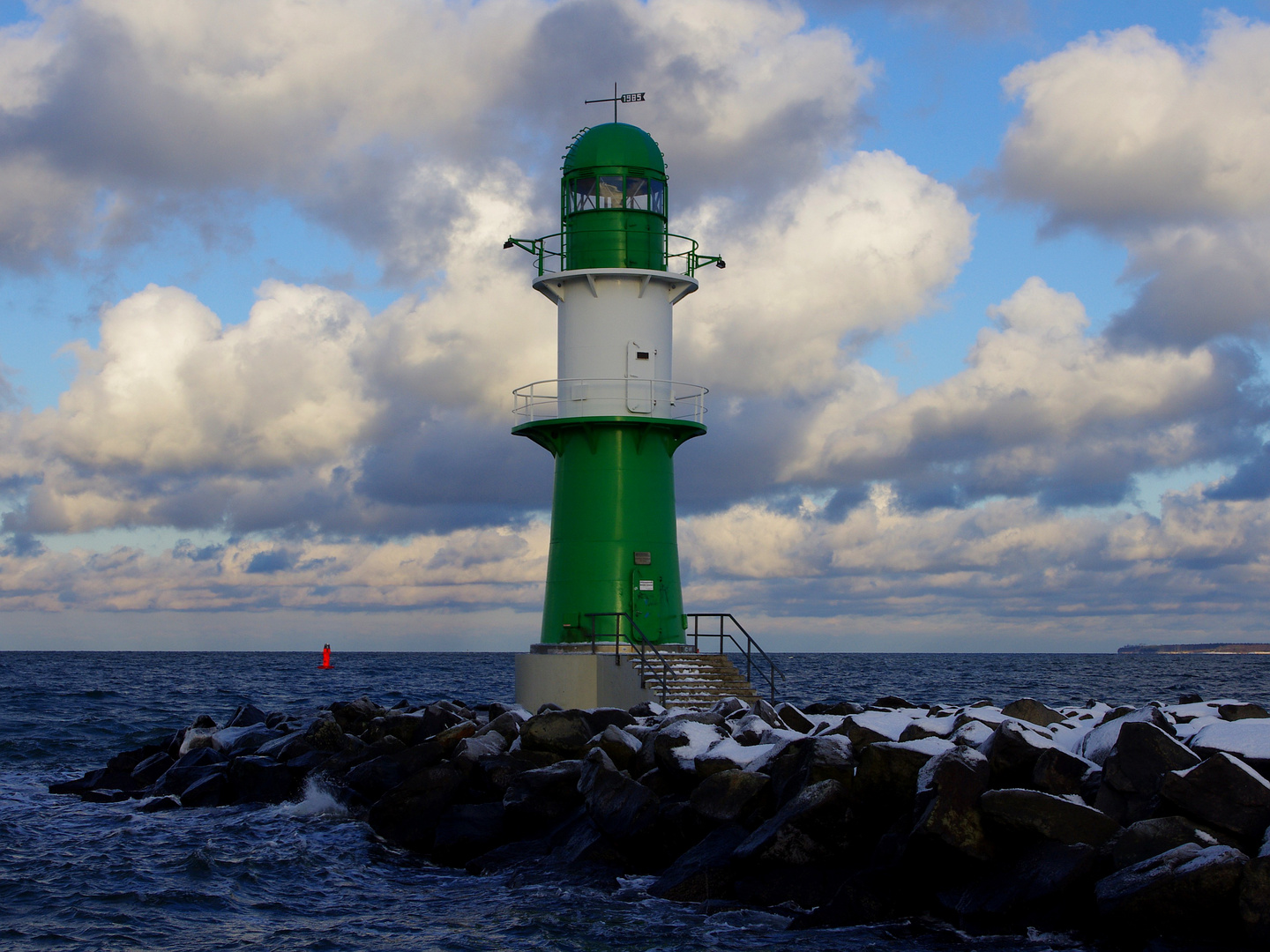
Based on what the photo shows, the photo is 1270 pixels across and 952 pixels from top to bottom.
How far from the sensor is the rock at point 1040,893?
9.13 meters

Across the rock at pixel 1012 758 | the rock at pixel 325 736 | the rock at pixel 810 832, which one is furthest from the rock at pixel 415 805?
the rock at pixel 1012 758

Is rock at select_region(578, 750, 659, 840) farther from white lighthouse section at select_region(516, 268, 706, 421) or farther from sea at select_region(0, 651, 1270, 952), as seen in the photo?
white lighthouse section at select_region(516, 268, 706, 421)

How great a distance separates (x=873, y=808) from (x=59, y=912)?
7202 mm

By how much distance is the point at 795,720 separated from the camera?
1448 centimetres

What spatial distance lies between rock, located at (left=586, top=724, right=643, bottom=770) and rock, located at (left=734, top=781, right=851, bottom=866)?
2.98 m

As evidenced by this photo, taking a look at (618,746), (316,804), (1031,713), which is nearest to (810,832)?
(618,746)

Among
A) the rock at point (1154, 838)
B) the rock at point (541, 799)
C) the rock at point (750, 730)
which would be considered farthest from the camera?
the rock at point (750, 730)

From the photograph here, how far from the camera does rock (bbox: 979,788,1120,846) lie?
9.47 m

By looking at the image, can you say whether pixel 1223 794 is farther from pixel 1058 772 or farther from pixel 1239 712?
pixel 1239 712

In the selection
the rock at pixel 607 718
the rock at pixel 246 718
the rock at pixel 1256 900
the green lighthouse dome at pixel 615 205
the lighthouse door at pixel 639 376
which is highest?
the green lighthouse dome at pixel 615 205

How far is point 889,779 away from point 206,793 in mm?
9744

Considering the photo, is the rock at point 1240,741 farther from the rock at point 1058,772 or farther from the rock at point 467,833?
the rock at point 467,833

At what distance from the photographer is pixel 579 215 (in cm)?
1994

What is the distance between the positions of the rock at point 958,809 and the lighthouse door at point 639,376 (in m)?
10.2
